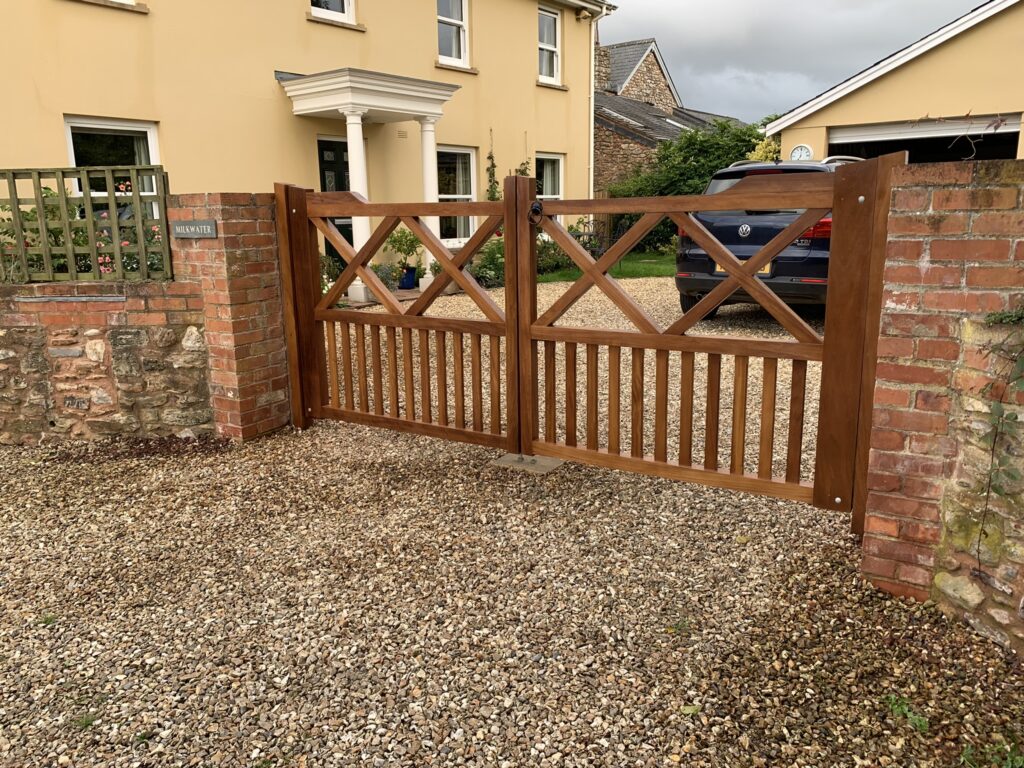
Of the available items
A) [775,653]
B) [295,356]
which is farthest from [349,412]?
[775,653]

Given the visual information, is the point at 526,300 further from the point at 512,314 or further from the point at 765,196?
the point at 765,196

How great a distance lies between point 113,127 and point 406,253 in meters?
4.20

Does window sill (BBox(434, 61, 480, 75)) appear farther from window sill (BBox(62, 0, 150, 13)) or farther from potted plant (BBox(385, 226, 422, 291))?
window sill (BBox(62, 0, 150, 13))

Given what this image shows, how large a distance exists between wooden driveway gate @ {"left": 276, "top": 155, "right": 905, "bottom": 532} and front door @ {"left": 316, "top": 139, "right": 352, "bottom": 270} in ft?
23.1

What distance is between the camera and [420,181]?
43.5 ft

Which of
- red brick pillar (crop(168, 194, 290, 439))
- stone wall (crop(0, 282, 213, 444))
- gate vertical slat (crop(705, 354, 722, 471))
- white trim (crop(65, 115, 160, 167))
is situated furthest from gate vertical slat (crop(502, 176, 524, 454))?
white trim (crop(65, 115, 160, 167))

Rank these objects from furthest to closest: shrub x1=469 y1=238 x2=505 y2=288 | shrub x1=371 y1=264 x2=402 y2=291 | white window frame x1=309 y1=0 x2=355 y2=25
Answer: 1. shrub x1=469 y1=238 x2=505 y2=288
2. shrub x1=371 y1=264 x2=402 y2=291
3. white window frame x1=309 y1=0 x2=355 y2=25

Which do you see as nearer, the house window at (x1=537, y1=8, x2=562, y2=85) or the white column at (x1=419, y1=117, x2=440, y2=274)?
the white column at (x1=419, y1=117, x2=440, y2=274)

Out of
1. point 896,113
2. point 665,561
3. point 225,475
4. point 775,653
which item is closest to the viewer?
point 775,653

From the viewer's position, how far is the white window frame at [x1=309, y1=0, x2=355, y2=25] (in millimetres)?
11125

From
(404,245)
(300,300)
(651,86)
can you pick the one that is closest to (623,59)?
(651,86)

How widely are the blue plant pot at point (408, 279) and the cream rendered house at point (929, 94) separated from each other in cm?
716

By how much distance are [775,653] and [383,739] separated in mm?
1240

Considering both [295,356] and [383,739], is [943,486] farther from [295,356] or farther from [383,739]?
[295,356]
